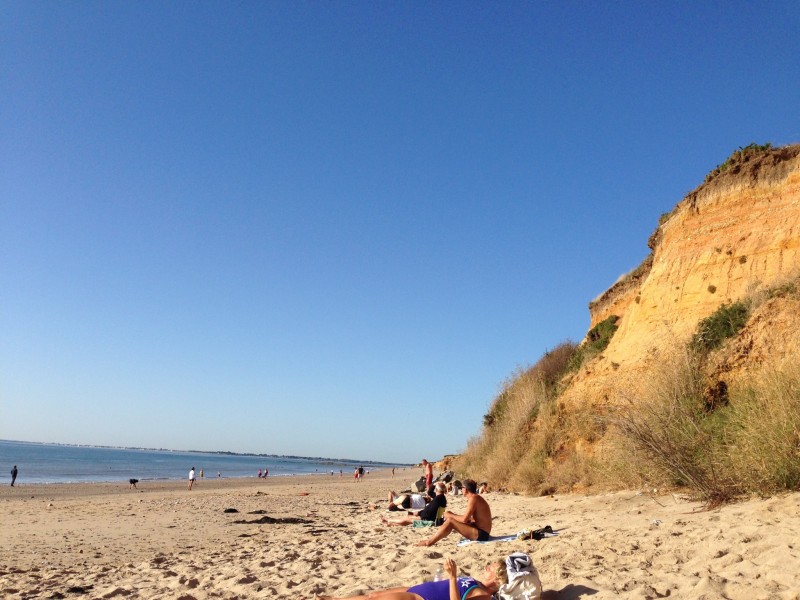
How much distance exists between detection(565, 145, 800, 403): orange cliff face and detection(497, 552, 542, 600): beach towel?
897 centimetres

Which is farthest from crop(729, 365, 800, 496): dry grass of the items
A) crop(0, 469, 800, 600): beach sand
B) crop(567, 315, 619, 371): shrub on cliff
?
crop(567, 315, 619, 371): shrub on cliff

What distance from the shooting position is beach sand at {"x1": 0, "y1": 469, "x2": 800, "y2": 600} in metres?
4.58

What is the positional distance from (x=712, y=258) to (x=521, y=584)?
1259cm

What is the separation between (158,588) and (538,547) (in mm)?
4043

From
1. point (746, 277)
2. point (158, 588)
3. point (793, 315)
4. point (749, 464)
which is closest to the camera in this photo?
point (158, 588)

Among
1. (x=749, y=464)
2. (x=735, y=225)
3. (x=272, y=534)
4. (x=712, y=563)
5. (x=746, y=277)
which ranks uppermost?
(x=735, y=225)

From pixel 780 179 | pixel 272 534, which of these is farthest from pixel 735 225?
pixel 272 534

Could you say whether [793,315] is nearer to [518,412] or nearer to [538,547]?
[538,547]

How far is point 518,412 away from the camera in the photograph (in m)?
16.4

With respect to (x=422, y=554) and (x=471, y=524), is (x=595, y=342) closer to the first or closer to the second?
→ (x=471, y=524)

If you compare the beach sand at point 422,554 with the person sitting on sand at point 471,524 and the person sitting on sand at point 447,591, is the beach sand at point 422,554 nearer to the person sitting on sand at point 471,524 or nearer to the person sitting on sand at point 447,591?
the person sitting on sand at point 471,524

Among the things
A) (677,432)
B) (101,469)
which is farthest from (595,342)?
(101,469)

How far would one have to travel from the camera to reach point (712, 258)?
47.6ft

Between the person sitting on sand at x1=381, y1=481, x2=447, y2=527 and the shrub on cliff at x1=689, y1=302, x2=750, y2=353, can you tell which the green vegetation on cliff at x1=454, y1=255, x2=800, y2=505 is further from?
the person sitting on sand at x1=381, y1=481, x2=447, y2=527
